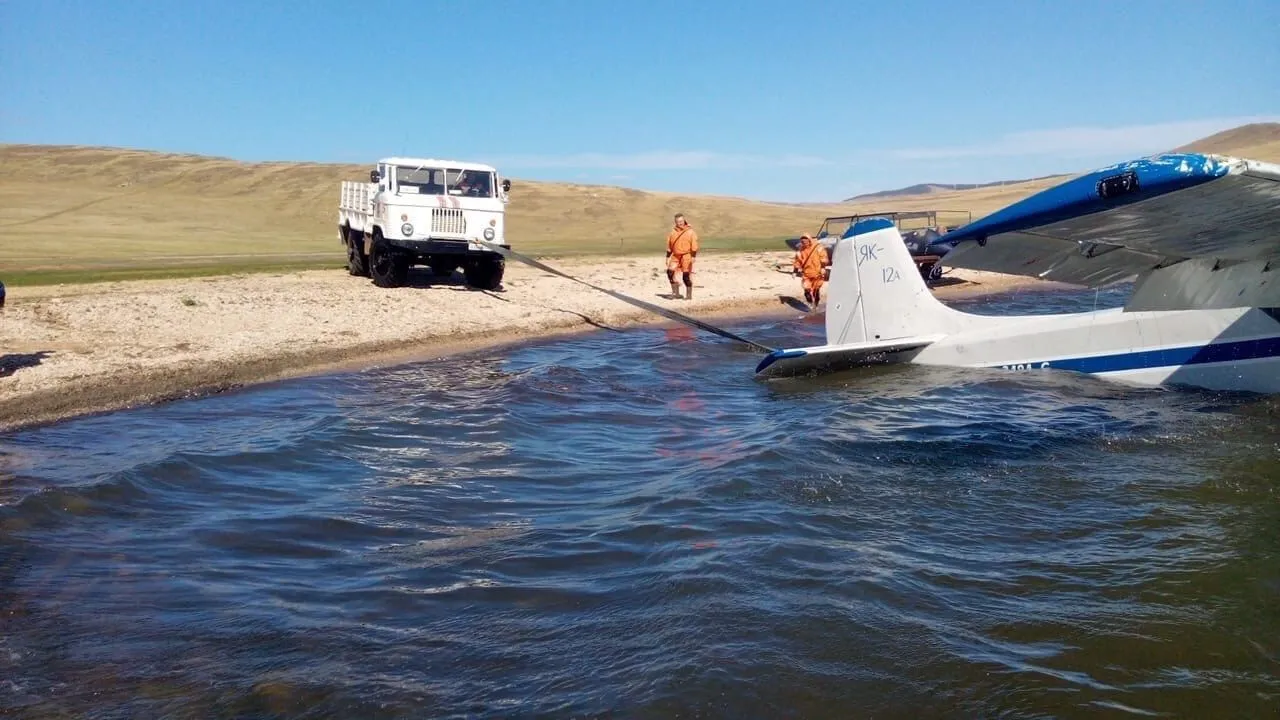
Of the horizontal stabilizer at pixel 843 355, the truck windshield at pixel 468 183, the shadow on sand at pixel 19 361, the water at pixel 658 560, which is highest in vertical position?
the truck windshield at pixel 468 183

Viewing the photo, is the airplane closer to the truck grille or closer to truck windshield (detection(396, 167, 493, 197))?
the truck grille

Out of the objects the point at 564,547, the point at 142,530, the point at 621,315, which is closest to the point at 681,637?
the point at 564,547

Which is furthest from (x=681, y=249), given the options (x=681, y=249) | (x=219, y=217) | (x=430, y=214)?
(x=219, y=217)

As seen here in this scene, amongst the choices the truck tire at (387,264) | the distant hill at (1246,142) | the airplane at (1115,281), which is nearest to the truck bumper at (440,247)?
the truck tire at (387,264)

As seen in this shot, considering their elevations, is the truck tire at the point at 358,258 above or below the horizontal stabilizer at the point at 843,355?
above

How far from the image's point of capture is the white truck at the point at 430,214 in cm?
1878

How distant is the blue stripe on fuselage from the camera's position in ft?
31.9

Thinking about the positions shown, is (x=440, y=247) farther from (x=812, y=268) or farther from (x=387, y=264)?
(x=812, y=268)

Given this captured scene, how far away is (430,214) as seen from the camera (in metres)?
18.9

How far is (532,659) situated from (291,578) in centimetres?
190

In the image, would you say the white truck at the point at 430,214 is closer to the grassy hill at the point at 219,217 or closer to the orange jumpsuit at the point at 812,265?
the grassy hill at the point at 219,217

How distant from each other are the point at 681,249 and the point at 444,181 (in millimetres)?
4905

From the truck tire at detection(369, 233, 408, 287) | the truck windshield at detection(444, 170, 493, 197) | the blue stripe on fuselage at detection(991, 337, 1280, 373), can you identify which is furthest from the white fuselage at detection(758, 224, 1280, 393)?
the truck tire at detection(369, 233, 408, 287)

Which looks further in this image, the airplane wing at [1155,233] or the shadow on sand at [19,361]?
the shadow on sand at [19,361]
